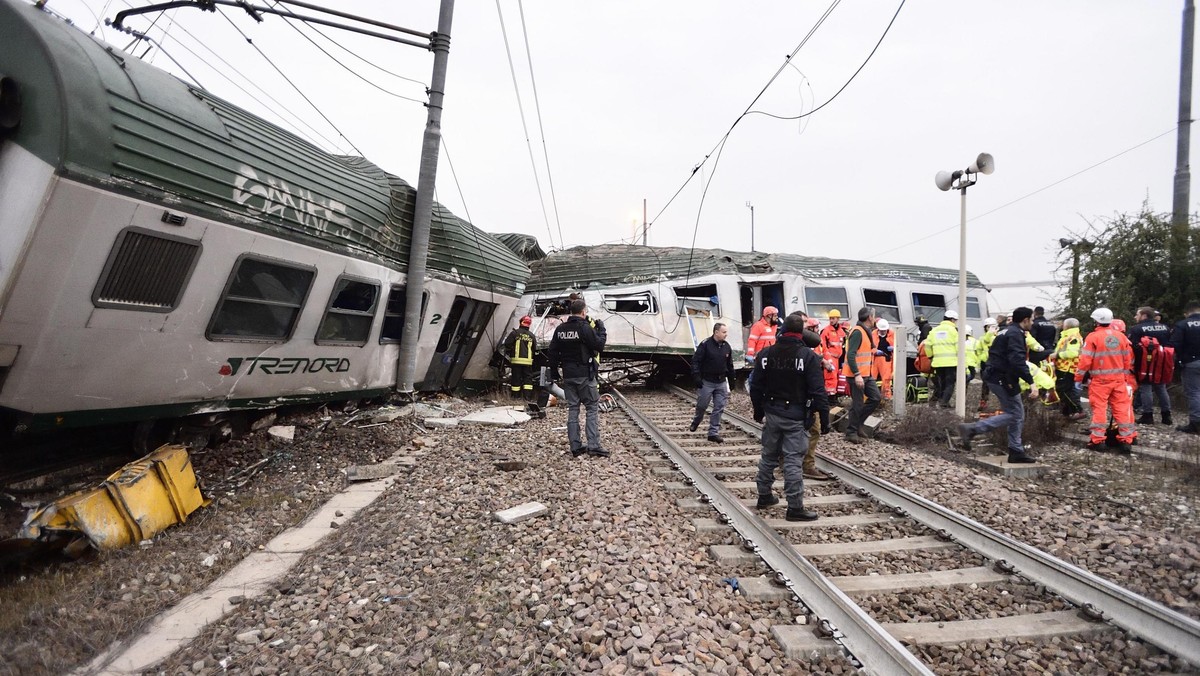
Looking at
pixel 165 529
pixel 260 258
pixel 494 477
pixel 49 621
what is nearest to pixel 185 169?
pixel 260 258

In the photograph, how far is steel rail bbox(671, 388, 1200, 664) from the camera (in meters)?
2.92

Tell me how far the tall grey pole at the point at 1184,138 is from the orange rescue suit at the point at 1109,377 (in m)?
6.50

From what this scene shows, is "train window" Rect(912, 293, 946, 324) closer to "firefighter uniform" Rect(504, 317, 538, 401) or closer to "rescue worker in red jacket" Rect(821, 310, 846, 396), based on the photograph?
"rescue worker in red jacket" Rect(821, 310, 846, 396)

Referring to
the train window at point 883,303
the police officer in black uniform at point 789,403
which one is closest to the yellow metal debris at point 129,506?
the police officer in black uniform at point 789,403

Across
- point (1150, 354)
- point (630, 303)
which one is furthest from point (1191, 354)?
point (630, 303)

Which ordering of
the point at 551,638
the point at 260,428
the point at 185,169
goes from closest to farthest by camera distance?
the point at 551,638 → the point at 185,169 → the point at 260,428

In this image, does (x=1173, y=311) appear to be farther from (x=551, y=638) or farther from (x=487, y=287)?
(x=551, y=638)

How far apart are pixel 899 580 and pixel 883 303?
12804 mm

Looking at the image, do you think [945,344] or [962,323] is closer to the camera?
[962,323]

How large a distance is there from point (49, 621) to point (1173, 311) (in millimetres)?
15758

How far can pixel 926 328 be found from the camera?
41.8ft

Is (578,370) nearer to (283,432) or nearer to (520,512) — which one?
(520,512)

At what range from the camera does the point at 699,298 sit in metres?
14.4

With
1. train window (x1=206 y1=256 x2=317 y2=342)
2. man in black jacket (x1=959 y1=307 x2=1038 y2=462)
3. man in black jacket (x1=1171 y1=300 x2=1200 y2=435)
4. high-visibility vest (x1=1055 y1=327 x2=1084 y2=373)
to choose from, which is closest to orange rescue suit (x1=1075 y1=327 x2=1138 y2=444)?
man in black jacket (x1=959 y1=307 x2=1038 y2=462)
